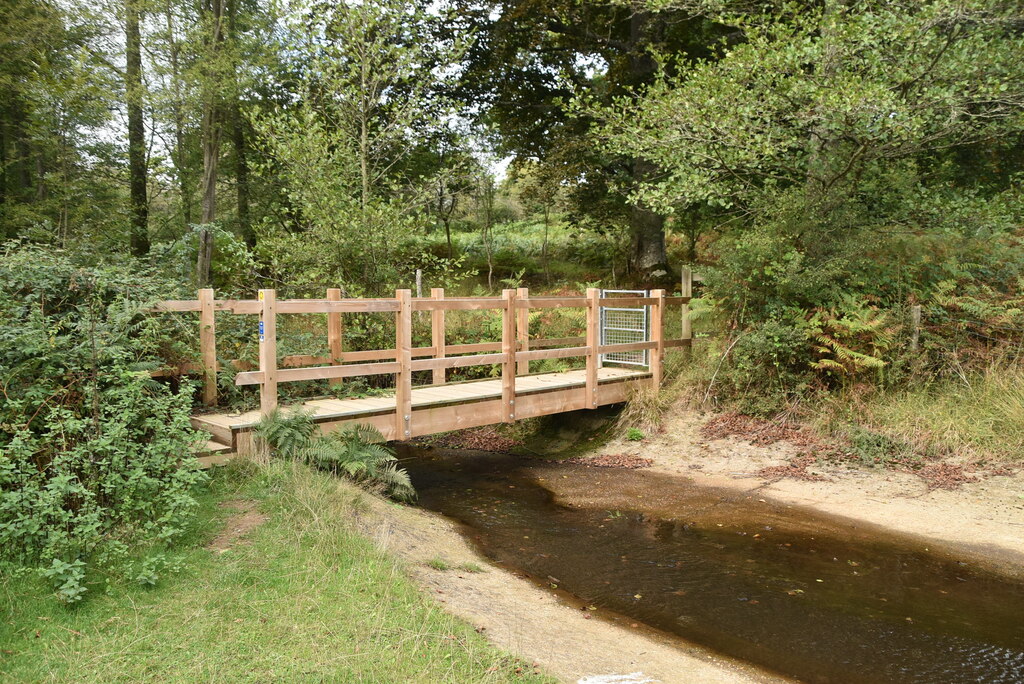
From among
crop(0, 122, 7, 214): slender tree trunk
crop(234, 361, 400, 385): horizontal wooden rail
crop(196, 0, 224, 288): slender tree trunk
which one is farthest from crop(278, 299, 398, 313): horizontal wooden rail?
crop(0, 122, 7, 214): slender tree trunk

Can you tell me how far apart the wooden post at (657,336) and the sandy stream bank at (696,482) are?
3.59ft

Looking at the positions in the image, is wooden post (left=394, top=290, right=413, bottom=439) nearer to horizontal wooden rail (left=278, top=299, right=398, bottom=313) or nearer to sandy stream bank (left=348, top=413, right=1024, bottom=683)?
horizontal wooden rail (left=278, top=299, right=398, bottom=313)

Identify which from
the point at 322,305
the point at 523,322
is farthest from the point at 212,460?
the point at 523,322

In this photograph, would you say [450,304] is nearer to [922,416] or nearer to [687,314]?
[687,314]

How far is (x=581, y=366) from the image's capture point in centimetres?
1398

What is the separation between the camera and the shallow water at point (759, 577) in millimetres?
5188

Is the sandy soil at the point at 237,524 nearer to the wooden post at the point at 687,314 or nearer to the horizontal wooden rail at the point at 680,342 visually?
the horizontal wooden rail at the point at 680,342

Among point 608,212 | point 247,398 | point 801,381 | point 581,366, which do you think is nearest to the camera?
point 247,398

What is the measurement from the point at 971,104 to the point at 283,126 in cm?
1076

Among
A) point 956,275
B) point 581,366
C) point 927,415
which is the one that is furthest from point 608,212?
point 927,415

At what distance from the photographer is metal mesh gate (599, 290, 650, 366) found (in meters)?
12.9

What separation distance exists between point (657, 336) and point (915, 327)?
3.90 m

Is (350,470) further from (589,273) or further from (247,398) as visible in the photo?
(589,273)

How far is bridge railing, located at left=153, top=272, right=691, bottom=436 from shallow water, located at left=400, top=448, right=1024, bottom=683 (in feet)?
5.77
